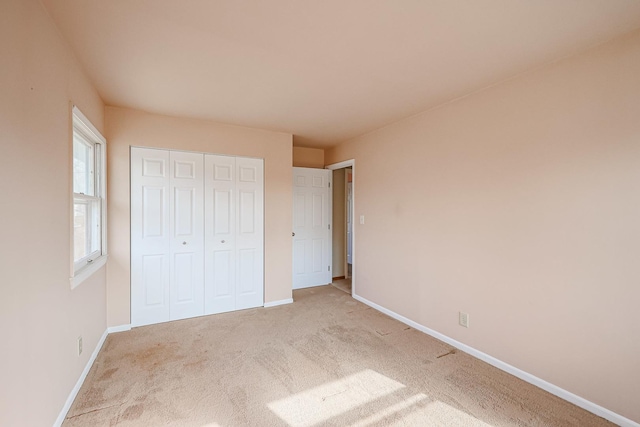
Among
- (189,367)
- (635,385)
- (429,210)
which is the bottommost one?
(189,367)

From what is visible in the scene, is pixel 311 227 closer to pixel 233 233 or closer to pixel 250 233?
pixel 250 233

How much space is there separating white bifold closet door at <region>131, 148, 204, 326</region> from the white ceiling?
0.76 metres

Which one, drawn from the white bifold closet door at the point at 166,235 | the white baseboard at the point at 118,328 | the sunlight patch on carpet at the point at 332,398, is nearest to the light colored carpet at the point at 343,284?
the white bifold closet door at the point at 166,235

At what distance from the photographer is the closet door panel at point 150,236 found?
3.17 meters

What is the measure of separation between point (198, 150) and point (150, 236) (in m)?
1.16

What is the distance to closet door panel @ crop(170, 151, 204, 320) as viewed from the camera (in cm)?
337

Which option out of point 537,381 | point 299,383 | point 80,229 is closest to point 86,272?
point 80,229

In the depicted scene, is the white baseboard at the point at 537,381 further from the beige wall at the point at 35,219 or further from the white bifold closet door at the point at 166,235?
the beige wall at the point at 35,219

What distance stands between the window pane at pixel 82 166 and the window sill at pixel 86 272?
0.64 m

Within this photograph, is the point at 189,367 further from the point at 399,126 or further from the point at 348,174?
the point at 348,174

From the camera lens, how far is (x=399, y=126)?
11.3 ft

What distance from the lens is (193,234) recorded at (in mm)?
3475

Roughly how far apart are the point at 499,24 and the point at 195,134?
3139 mm

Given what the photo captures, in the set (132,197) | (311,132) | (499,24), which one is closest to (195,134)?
(132,197)
